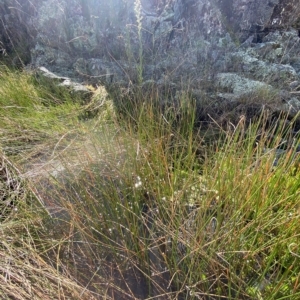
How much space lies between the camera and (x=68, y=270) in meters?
1.07

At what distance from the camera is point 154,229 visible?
1.20 metres

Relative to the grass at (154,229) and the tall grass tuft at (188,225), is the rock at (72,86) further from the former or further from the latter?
the tall grass tuft at (188,225)

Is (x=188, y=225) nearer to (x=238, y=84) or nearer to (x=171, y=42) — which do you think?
(x=238, y=84)

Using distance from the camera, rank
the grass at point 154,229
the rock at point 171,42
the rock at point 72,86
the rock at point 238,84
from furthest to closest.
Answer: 1. the rock at point 72,86
2. the rock at point 171,42
3. the rock at point 238,84
4. the grass at point 154,229

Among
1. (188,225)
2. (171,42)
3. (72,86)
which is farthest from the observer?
(171,42)

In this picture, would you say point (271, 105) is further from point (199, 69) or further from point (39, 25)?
point (39, 25)

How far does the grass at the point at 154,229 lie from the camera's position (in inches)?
37.6

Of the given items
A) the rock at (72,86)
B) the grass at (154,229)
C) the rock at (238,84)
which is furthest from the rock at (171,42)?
the grass at (154,229)

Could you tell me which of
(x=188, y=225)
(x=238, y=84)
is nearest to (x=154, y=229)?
(x=188, y=225)

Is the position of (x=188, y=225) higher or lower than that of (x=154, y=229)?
higher

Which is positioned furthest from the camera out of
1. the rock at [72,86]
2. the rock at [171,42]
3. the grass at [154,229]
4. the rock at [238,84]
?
the rock at [72,86]

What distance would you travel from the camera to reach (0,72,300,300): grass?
0.96 m

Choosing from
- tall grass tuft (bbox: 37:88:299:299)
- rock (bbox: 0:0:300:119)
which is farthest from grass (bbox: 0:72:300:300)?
rock (bbox: 0:0:300:119)

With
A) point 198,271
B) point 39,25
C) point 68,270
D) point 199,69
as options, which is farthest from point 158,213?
point 39,25
